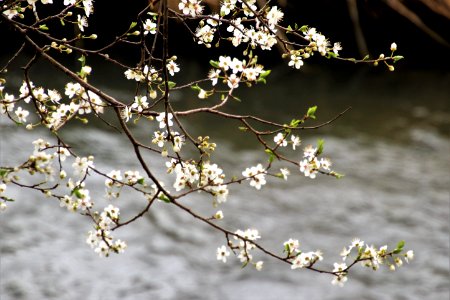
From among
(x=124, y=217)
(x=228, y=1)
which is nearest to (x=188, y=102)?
(x=124, y=217)

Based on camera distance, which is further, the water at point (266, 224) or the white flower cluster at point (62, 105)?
the water at point (266, 224)

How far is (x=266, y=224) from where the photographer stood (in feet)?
17.7

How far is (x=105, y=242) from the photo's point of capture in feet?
7.45

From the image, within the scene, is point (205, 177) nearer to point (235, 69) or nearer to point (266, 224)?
point (235, 69)

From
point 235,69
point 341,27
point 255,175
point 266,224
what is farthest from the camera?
point 341,27

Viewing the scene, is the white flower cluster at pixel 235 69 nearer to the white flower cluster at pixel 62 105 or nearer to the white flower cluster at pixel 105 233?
the white flower cluster at pixel 62 105

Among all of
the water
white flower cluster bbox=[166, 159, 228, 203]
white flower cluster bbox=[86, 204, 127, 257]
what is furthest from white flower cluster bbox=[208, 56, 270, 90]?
the water

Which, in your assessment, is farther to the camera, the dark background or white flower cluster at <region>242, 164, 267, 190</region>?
the dark background

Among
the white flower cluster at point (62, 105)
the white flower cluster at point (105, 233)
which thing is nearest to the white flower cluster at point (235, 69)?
the white flower cluster at point (62, 105)

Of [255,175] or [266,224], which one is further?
[266,224]

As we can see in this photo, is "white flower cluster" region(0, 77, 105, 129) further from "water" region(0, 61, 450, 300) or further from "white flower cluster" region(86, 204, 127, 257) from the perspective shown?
"water" region(0, 61, 450, 300)

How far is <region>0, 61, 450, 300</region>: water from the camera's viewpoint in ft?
15.2

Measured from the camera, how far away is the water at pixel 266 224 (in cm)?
464

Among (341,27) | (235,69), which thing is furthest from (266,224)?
(341,27)
